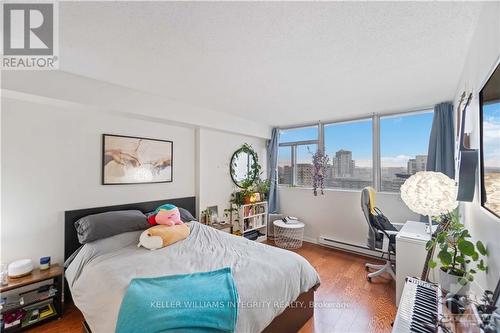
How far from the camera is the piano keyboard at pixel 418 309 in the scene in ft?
3.15

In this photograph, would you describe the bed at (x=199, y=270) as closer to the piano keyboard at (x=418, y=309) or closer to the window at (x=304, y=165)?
the piano keyboard at (x=418, y=309)

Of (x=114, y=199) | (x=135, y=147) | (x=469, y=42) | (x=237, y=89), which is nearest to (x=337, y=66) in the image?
(x=469, y=42)

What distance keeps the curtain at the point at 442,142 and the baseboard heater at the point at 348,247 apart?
1530 mm

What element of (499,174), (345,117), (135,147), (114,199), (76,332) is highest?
(345,117)

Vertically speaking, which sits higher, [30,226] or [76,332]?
[30,226]

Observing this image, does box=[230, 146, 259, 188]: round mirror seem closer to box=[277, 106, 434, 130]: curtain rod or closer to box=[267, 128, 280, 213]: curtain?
box=[267, 128, 280, 213]: curtain

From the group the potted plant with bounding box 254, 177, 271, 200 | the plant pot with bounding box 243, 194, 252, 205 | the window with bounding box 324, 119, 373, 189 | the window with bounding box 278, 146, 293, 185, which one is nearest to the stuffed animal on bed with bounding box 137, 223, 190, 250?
the plant pot with bounding box 243, 194, 252, 205

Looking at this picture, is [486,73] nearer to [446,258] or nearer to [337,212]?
[446,258]

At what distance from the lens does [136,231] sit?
2334 mm

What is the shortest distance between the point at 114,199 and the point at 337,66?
2.92m

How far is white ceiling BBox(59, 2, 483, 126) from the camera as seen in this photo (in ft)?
4.25

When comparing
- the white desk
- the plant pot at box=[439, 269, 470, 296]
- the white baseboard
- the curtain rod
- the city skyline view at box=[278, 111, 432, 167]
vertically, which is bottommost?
the white baseboard

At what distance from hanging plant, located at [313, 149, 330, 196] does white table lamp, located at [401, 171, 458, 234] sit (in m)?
2.28

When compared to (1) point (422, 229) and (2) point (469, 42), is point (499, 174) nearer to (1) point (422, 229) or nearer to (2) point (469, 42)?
(2) point (469, 42)
